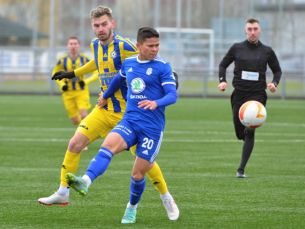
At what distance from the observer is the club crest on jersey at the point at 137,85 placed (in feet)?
28.0

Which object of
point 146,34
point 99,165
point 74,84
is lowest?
point 74,84

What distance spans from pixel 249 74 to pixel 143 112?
461 centimetres

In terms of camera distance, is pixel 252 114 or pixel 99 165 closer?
pixel 99 165

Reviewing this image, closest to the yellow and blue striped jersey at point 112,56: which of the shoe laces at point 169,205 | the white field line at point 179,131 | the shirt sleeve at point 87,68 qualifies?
the shirt sleeve at point 87,68

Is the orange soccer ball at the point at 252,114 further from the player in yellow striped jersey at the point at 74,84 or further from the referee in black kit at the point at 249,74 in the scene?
the player in yellow striped jersey at the point at 74,84

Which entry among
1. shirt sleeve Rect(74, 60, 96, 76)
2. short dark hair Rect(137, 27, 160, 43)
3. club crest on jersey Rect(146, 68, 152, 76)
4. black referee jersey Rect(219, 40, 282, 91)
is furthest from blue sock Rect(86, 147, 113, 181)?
black referee jersey Rect(219, 40, 282, 91)

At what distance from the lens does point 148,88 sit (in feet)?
28.0

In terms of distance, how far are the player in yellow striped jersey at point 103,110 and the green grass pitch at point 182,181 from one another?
0.74 ft

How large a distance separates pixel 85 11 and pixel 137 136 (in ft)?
134

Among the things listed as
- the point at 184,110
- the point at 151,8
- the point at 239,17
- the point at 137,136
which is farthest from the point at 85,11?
the point at 137,136

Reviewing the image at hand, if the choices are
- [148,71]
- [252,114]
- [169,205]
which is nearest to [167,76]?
[148,71]

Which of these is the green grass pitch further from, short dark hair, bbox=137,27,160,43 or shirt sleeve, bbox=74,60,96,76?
short dark hair, bbox=137,27,160,43

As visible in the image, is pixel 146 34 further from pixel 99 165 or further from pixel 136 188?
pixel 136 188

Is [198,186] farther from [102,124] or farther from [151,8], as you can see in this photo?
[151,8]
